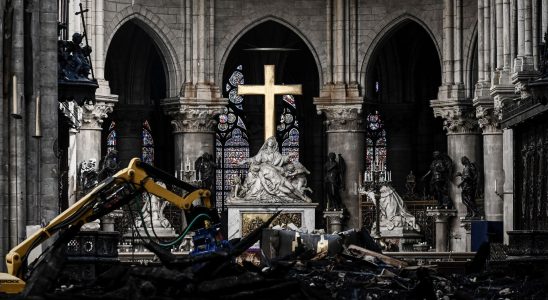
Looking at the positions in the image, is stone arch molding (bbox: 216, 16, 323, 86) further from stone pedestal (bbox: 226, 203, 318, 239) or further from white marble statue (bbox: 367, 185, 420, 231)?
stone pedestal (bbox: 226, 203, 318, 239)

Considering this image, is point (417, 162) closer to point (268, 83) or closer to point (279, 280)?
point (268, 83)

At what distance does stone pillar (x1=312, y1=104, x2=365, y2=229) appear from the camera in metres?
63.3

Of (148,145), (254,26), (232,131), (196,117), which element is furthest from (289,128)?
(196,117)

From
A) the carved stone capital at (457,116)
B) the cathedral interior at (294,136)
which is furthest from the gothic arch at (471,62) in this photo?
the carved stone capital at (457,116)

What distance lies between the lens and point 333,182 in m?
62.6

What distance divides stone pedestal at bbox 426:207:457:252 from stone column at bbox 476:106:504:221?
2076 mm

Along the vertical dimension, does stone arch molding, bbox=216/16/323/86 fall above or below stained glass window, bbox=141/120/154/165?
above

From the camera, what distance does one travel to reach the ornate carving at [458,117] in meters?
61.7

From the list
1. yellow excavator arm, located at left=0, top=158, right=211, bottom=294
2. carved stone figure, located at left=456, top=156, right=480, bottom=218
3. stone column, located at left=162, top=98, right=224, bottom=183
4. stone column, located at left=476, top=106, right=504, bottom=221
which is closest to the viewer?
yellow excavator arm, located at left=0, top=158, right=211, bottom=294

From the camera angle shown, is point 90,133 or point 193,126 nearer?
point 90,133

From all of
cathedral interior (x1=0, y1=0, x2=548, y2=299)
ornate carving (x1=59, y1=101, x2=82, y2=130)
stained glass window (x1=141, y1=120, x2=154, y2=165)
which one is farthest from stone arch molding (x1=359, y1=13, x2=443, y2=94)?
ornate carving (x1=59, y1=101, x2=82, y2=130)

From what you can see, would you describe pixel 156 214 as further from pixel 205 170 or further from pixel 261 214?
pixel 261 214

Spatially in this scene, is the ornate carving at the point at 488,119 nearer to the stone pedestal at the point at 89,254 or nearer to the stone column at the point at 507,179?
the stone column at the point at 507,179

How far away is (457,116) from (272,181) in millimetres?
6588
